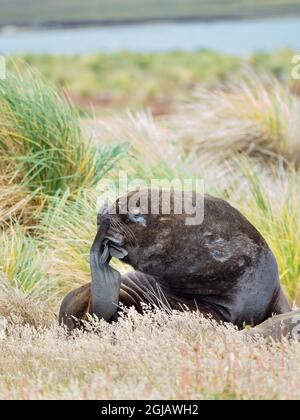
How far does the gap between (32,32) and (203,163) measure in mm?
60252

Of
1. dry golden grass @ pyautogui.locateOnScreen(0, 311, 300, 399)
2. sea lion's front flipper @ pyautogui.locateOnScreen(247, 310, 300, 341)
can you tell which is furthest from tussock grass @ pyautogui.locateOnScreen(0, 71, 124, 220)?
sea lion's front flipper @ pyautogui.locateOnScreen(247, 310, 300, 341)

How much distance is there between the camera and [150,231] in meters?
4.89

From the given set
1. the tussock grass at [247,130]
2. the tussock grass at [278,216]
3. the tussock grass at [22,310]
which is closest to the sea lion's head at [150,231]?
the tussock grass at [22,310]

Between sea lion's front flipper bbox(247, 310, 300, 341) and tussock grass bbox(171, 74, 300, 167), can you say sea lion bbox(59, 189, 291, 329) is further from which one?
tussock grass bbox(171, 74, 300, 167)

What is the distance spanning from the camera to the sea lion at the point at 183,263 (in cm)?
489

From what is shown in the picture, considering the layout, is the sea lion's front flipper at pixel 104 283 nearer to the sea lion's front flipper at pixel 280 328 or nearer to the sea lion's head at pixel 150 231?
the sea lion's head at pixel 150 231

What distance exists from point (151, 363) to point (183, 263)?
983mm

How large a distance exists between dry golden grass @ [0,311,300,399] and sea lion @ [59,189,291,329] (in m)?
0.25

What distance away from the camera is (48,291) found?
6.30m

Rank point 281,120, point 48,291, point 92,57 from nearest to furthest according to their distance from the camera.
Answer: point 48,291 < point 281,120 < point 92,57

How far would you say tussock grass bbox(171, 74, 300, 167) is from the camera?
9.77 metres
